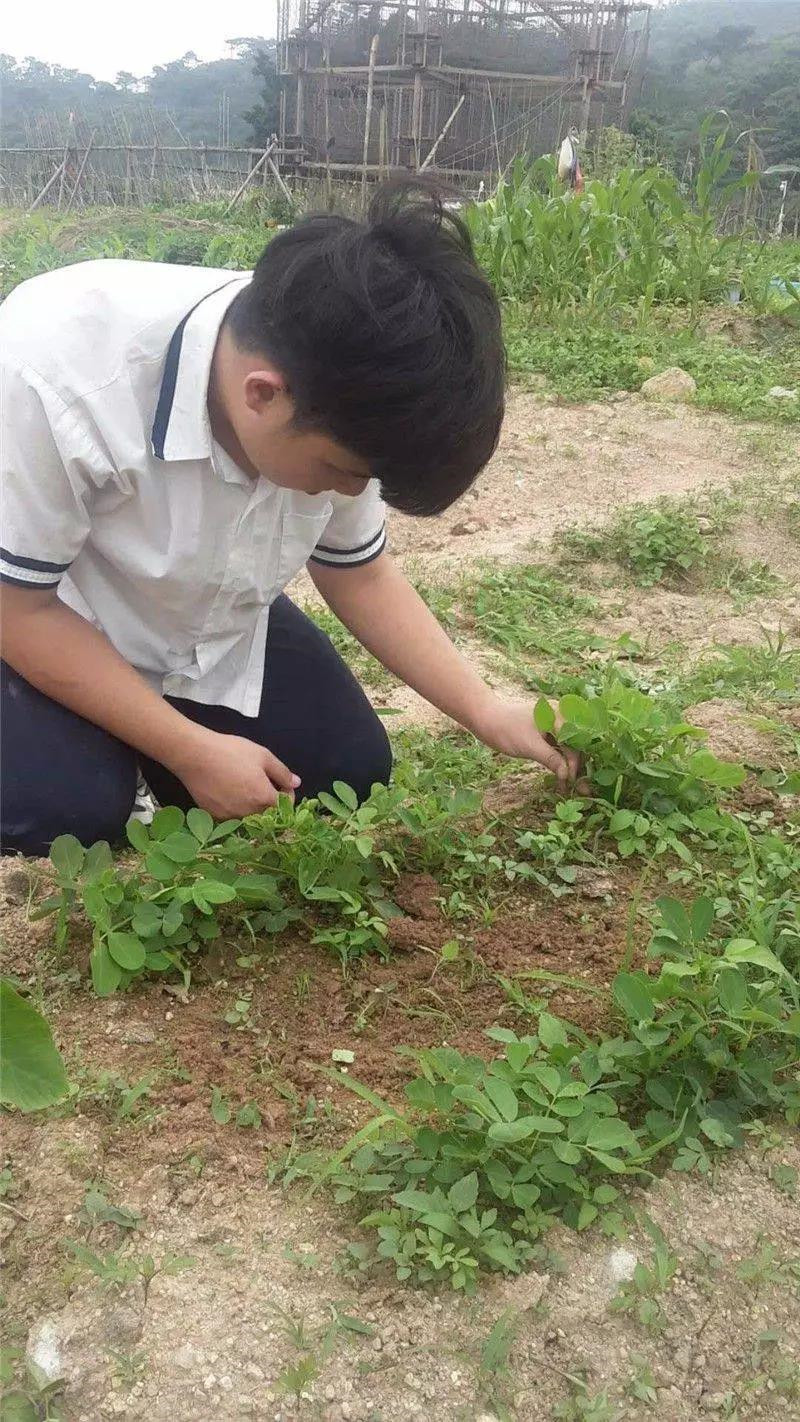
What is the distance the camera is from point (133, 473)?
1562 millimetres

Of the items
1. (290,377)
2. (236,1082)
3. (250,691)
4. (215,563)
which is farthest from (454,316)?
(236,1082)

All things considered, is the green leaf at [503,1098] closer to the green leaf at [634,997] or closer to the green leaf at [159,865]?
the green leaf at [634,997]

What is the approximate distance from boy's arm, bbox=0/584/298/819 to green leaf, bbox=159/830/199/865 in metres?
0.16

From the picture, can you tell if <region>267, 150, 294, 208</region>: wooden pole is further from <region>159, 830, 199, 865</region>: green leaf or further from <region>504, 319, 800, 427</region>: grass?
<region>159, 830, 199, 865</region>: green leaf

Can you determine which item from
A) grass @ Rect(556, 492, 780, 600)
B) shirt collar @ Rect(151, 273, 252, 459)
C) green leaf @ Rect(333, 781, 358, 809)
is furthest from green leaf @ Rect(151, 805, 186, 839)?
grass @ Rect(556, 492, 780, 600)

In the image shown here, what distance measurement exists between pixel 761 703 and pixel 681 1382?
151cm

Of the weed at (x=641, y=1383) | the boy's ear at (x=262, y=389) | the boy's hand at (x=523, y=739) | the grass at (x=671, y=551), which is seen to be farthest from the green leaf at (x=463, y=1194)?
the grass at (x=671, y=551)

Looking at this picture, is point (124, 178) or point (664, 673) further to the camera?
point (124, 178)

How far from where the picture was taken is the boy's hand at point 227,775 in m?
1.65

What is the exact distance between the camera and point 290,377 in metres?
1.32

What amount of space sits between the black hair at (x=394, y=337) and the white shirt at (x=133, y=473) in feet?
0.78

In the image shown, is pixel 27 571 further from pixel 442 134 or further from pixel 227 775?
pixel 442 134

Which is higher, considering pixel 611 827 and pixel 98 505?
pixel 98 505

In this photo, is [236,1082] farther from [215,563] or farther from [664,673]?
[664,673]
